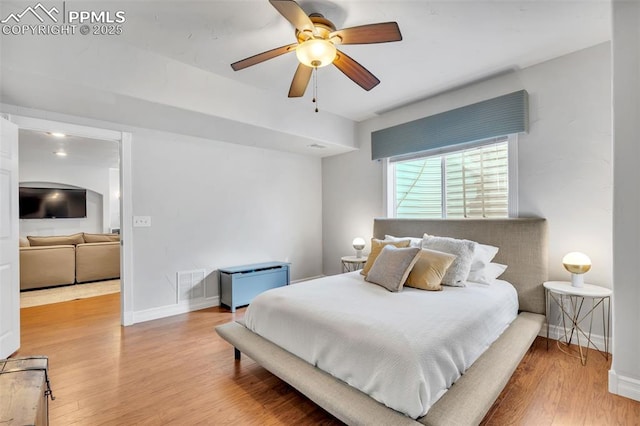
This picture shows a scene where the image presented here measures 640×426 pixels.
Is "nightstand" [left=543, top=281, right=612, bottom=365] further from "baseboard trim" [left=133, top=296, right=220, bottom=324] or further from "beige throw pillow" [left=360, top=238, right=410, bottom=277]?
"baseboard trim" [left=133, top=296, right=220, bottom=324]

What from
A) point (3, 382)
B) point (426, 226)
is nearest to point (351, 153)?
point (426, 226)

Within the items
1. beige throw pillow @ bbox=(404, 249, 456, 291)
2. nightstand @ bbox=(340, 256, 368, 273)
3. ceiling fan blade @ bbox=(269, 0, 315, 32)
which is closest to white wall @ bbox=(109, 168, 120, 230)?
nightstand @ bbox=(340, 256, 368, 273)

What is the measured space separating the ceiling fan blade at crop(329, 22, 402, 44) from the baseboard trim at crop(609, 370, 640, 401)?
2.63m

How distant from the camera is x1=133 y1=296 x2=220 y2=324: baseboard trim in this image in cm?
335

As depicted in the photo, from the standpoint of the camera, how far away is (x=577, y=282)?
7.97ft

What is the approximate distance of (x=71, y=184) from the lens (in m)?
7.15

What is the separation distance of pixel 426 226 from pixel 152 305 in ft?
11.1

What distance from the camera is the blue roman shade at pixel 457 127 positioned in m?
2.92

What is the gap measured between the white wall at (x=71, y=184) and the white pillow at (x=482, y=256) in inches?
342

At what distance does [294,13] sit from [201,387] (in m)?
2.51

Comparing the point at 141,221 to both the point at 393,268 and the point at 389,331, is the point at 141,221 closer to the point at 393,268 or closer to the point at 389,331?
the point at 393,268

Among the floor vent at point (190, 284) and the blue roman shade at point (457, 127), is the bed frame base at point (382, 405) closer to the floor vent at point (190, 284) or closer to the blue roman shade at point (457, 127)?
the floor vent at point (190, 284)

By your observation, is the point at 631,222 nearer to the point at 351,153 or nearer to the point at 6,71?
the point at 351,153

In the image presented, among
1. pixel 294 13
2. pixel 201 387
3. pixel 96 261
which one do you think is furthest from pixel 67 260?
pixel 294 13
